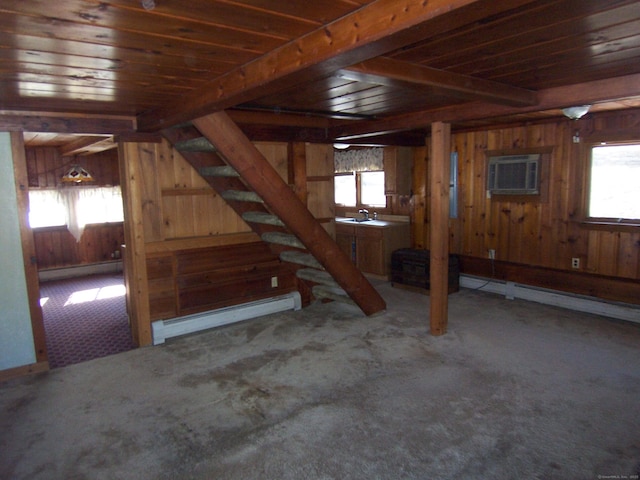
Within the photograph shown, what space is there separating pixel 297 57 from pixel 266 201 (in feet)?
5.72

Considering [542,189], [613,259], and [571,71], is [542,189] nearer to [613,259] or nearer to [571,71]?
[613,259]

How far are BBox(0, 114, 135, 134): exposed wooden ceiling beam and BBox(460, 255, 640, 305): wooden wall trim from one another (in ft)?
14.9

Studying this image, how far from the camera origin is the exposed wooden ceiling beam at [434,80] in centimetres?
238

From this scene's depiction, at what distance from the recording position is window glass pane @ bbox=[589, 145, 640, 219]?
449 cm

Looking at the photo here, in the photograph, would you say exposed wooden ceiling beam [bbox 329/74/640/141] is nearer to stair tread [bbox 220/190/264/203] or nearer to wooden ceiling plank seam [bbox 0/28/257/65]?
stair tread [bbox 220/190/264/203]

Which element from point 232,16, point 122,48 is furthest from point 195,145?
point 232,16

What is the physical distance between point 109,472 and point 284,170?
11.3ft

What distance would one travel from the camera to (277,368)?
11.7ft

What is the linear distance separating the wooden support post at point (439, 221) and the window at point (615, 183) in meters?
1.89

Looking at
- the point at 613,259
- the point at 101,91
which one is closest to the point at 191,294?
the point at 101,91

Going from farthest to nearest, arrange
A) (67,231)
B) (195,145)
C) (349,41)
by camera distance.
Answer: (67,231)
(195,145)
(349,41)

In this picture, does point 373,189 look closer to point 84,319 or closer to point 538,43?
point 84,319

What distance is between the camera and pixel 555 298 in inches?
199

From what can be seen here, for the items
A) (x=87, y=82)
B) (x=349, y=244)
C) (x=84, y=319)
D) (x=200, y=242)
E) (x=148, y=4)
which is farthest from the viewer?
(x=349, y=244)
